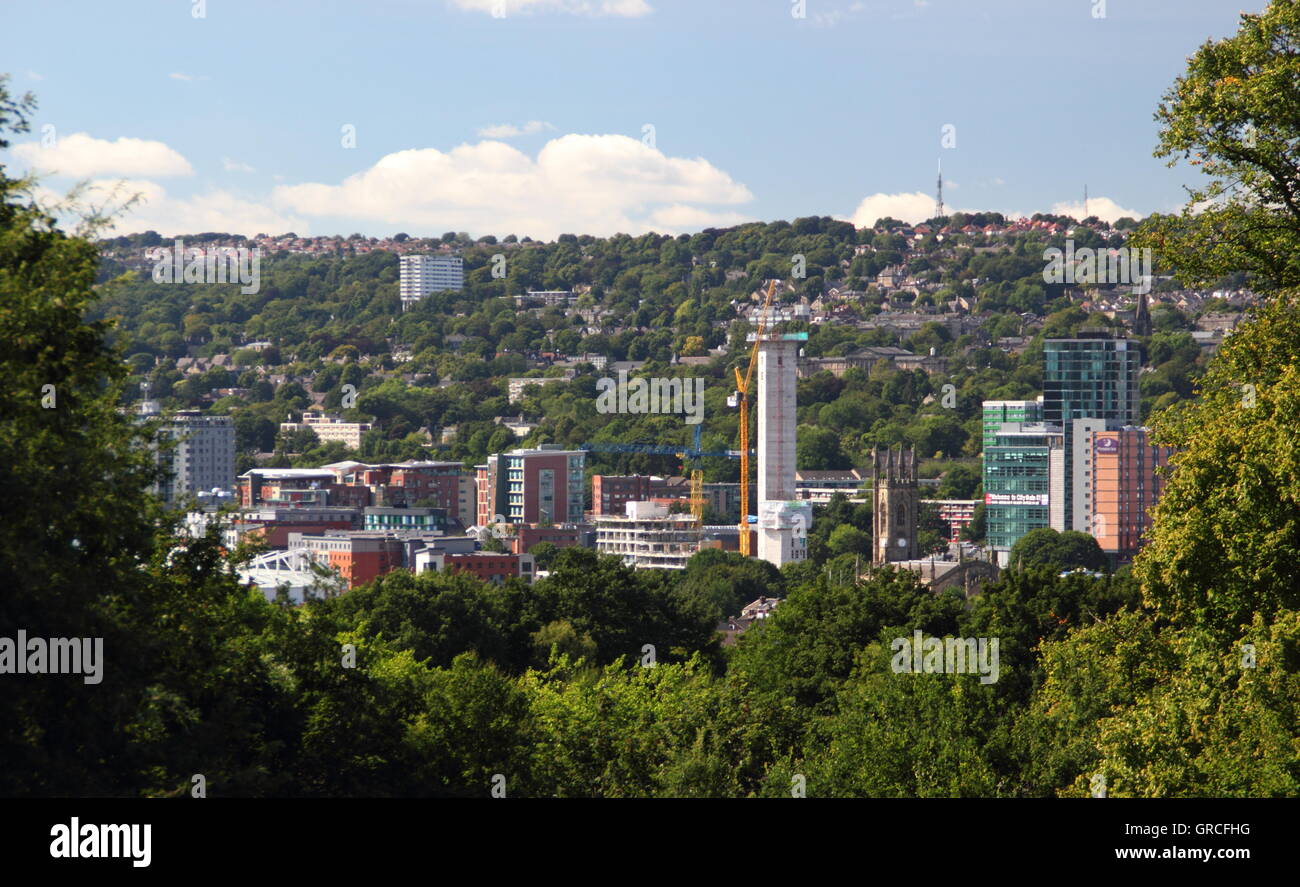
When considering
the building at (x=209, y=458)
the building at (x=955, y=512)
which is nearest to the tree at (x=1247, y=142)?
the building at (x=955, y=512)

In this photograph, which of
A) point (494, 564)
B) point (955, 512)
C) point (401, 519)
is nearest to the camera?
point (494, 564)

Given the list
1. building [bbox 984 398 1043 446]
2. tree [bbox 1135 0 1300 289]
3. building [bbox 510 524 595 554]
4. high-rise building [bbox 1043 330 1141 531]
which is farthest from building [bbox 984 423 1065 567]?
tree [bbox 1135 0 1300 289]

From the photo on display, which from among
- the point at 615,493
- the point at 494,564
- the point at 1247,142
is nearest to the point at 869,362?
the point at 615,493

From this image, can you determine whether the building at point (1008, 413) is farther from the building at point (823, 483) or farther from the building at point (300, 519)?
the building at point (300, 519)

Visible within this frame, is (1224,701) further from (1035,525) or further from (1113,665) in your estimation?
(1035,525)

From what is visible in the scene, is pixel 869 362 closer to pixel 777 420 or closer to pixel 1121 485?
pixel 777 420

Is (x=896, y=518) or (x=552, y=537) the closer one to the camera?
(x=896, y=518)

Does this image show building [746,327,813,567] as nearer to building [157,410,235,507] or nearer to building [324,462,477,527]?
building [324,462,477,527]
